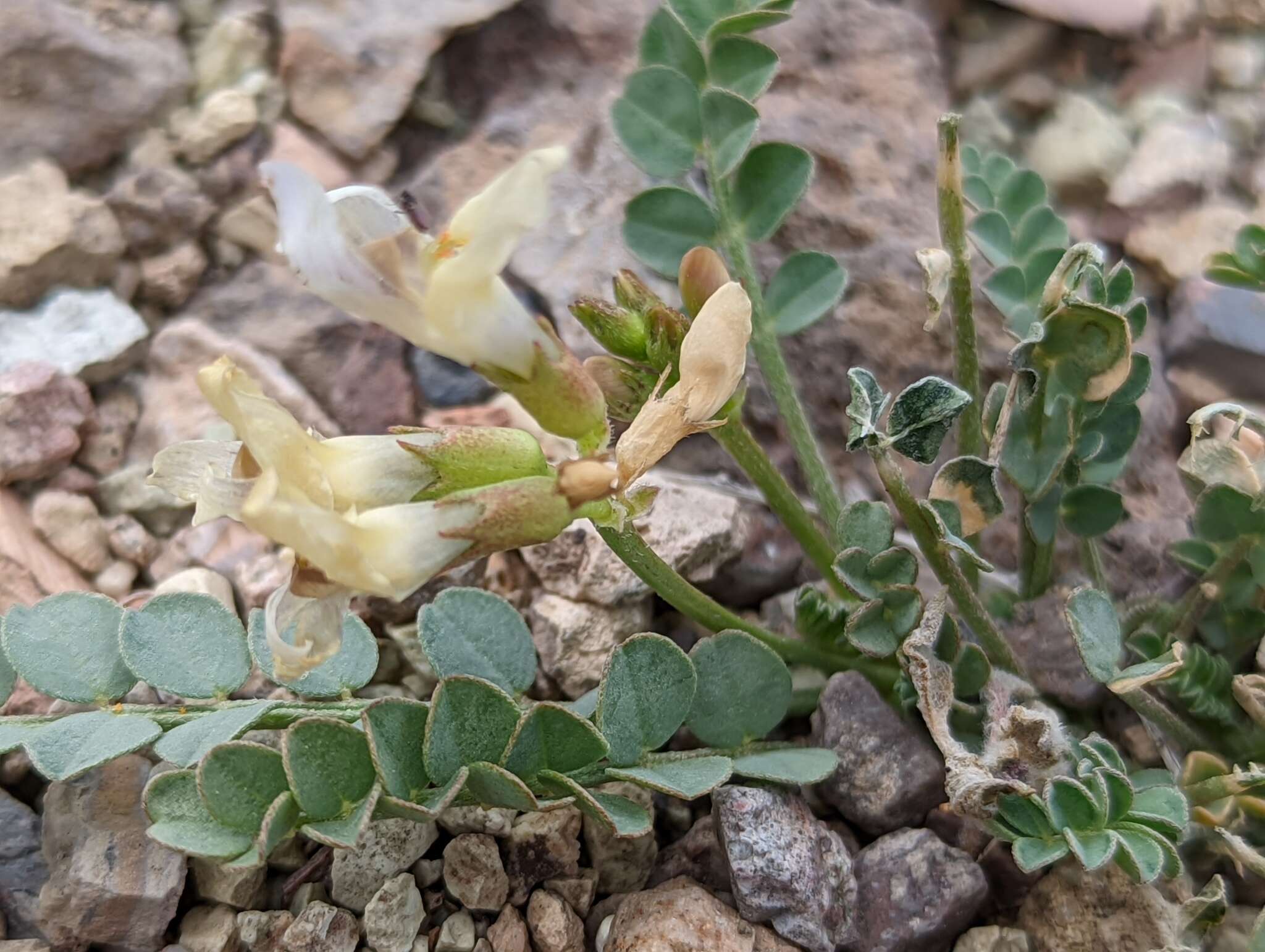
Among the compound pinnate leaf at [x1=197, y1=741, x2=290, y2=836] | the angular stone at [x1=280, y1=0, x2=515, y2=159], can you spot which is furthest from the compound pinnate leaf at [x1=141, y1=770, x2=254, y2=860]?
the angular stone at [x1=280, y1=0, x2=515, y2=159]

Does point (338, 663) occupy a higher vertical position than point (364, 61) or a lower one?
lower

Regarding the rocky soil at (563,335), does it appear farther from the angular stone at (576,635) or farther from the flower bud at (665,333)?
the flower bud at (665,333)

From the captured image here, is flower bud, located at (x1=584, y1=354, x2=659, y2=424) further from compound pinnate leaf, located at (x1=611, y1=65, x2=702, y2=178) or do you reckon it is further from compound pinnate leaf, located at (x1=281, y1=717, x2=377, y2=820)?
compound pinnate leaf, located at (x1=281, y1=717, x2=377, y2=820)

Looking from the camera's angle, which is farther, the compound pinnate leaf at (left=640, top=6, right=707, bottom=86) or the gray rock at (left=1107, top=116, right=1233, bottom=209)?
the gray rock at (left=1107, top=116, right=1233, bottom=209)

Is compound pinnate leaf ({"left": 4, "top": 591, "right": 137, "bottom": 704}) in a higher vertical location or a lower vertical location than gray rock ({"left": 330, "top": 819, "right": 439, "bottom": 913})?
higher

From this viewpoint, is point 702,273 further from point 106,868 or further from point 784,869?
point 106,868

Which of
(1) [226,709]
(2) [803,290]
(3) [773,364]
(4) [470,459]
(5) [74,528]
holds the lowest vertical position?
(5) [74,528]

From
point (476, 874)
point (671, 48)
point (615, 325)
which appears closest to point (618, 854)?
point (476, 874)
